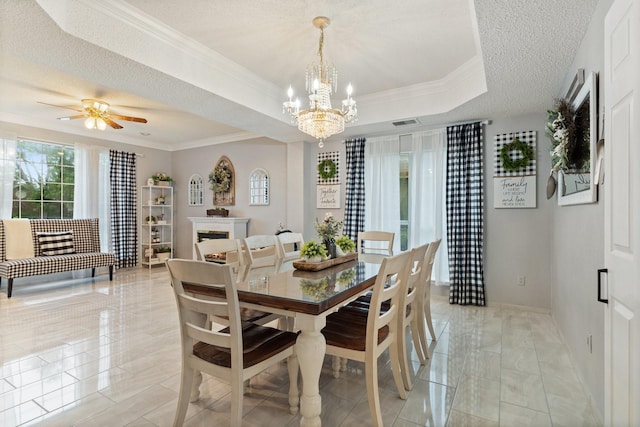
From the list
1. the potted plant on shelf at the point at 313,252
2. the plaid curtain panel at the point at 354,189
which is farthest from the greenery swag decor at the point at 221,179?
the potted plant on shelf at the point at 313,252

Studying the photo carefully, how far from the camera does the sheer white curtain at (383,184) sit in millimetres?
4742

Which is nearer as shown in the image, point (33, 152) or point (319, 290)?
point (319, 290)

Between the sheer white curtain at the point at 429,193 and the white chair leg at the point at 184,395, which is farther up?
the sheer white curtain at the point at 429,193

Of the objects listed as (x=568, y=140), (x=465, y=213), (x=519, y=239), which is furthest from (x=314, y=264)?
(x=519, y=239)

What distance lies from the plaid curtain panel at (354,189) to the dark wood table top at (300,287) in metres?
2.44

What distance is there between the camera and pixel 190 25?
269cm

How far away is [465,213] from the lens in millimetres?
4180

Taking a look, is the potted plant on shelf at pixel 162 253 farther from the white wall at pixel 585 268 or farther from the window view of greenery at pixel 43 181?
the white wall at pixel 585 268

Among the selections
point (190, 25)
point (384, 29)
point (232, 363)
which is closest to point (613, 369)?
point (232, 363)

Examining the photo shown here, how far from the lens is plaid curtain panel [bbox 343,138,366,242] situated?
4.95 meters

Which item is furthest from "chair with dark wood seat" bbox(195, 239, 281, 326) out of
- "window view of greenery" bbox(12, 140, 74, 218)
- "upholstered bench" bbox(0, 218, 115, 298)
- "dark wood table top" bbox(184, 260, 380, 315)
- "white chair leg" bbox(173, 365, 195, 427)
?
"window view of greenery" bbox(12, 140, 74, 218)

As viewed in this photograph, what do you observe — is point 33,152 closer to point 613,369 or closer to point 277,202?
point 277,202

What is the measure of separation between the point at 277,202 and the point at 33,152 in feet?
13.7

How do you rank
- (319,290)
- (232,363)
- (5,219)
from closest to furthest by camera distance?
(232,363) < (319,290) < (5,219)
